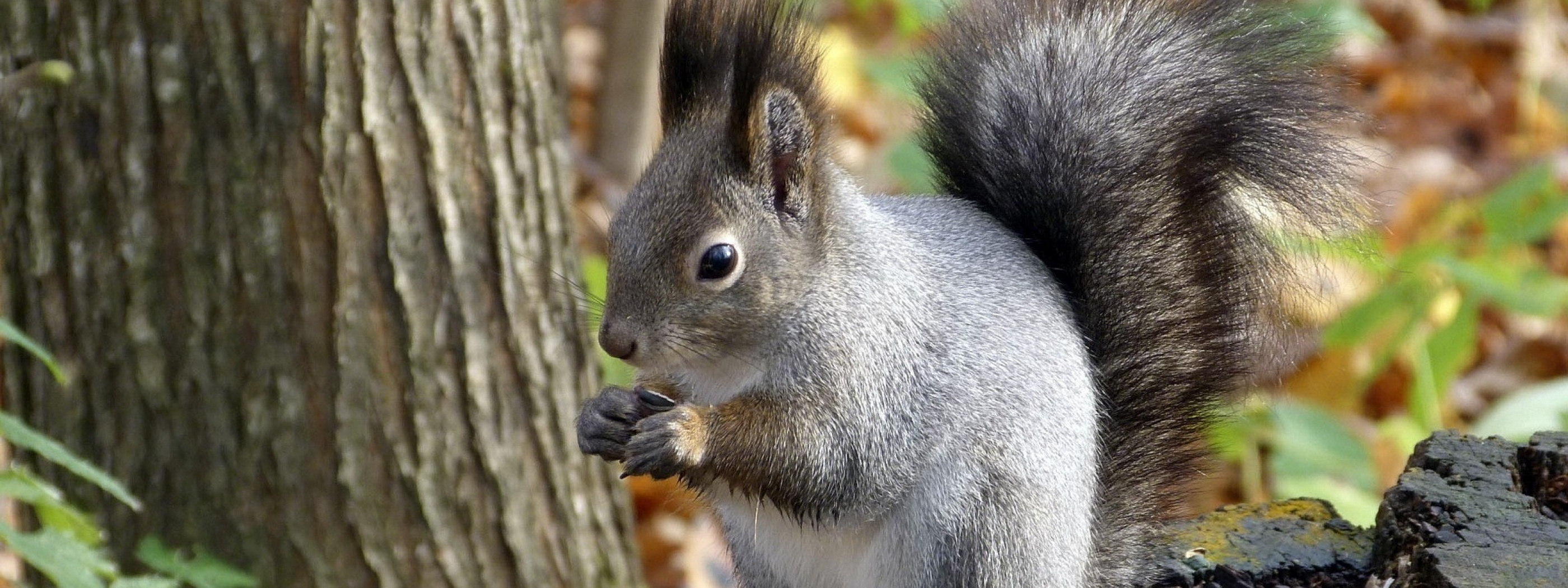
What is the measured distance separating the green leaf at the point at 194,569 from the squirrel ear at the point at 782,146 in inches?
28.1

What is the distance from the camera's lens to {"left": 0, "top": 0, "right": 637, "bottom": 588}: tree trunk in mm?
1804

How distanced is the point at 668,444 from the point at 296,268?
790 mm

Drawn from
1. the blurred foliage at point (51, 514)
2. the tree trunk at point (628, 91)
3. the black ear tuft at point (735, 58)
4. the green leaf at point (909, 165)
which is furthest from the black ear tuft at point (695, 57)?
the tree trunk at point (628, 91)

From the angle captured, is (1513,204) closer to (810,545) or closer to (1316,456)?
(1316,456)

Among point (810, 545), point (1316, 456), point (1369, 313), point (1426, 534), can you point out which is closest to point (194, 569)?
point (810, 545)

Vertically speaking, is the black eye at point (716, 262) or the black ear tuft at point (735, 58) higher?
the black ear tuft at point (735, 58)

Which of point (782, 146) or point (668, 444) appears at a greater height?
point (782, 146)

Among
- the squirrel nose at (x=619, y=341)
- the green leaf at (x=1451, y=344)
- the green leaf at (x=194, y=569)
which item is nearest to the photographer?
the squirrel nose at (x=619, y=341)

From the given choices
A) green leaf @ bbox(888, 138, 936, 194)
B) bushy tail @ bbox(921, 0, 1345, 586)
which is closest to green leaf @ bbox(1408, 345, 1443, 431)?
green leaf @ bbox(888, 138, 936, 194)

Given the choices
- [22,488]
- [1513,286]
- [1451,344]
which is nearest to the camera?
[22,488]

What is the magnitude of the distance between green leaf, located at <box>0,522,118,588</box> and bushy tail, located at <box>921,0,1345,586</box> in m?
0.90

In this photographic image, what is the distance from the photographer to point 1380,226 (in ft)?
5.10

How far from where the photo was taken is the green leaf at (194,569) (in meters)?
1.57

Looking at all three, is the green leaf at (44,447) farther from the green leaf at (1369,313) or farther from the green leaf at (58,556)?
the green leaf at (1369,313)
